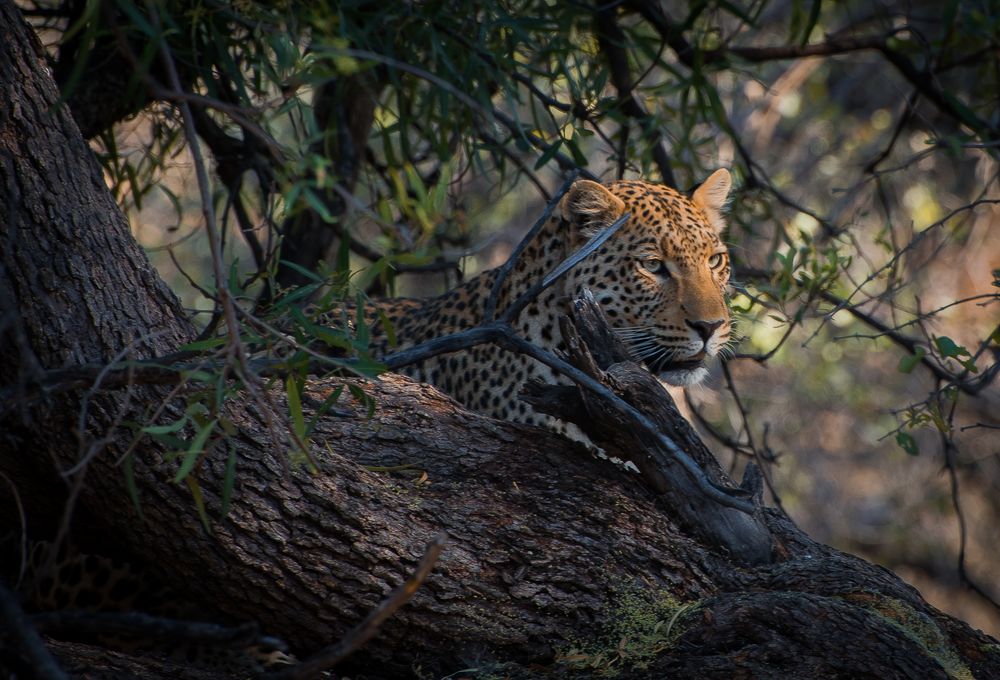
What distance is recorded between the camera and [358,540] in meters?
3.13

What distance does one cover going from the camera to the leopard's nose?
15.4 ft

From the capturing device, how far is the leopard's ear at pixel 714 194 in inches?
203

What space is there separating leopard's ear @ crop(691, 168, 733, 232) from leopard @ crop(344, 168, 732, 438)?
19 millimetres

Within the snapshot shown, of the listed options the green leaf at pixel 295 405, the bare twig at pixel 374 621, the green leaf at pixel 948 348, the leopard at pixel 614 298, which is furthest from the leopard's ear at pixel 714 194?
the bare twig at pixel 374 621


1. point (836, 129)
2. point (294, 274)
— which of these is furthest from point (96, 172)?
point (836, 129)

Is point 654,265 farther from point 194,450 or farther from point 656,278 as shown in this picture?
point 194,450

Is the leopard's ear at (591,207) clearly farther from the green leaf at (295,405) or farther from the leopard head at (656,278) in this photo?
the green leaf at (295,405)

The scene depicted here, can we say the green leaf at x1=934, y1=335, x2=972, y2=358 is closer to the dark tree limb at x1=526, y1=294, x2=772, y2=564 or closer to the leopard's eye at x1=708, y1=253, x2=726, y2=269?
the dark tree limb at x1=526, y1=294, x2=772, y2=564

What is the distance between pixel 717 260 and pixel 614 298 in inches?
22.4

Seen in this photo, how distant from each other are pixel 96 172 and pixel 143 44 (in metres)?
1.01

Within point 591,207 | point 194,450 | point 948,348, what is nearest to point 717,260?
point 591,207

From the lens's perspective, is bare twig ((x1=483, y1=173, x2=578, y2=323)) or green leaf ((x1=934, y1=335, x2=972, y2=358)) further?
green leaf ((x1=934, y1=335, x2=972, y2=358))

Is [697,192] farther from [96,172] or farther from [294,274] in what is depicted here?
[96,172]

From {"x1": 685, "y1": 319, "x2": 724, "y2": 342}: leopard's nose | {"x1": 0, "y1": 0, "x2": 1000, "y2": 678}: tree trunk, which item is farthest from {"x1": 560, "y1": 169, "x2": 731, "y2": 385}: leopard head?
{"x1": 0, "y1": 0, "x2": 1000, "y2": 678}: tree trunk
